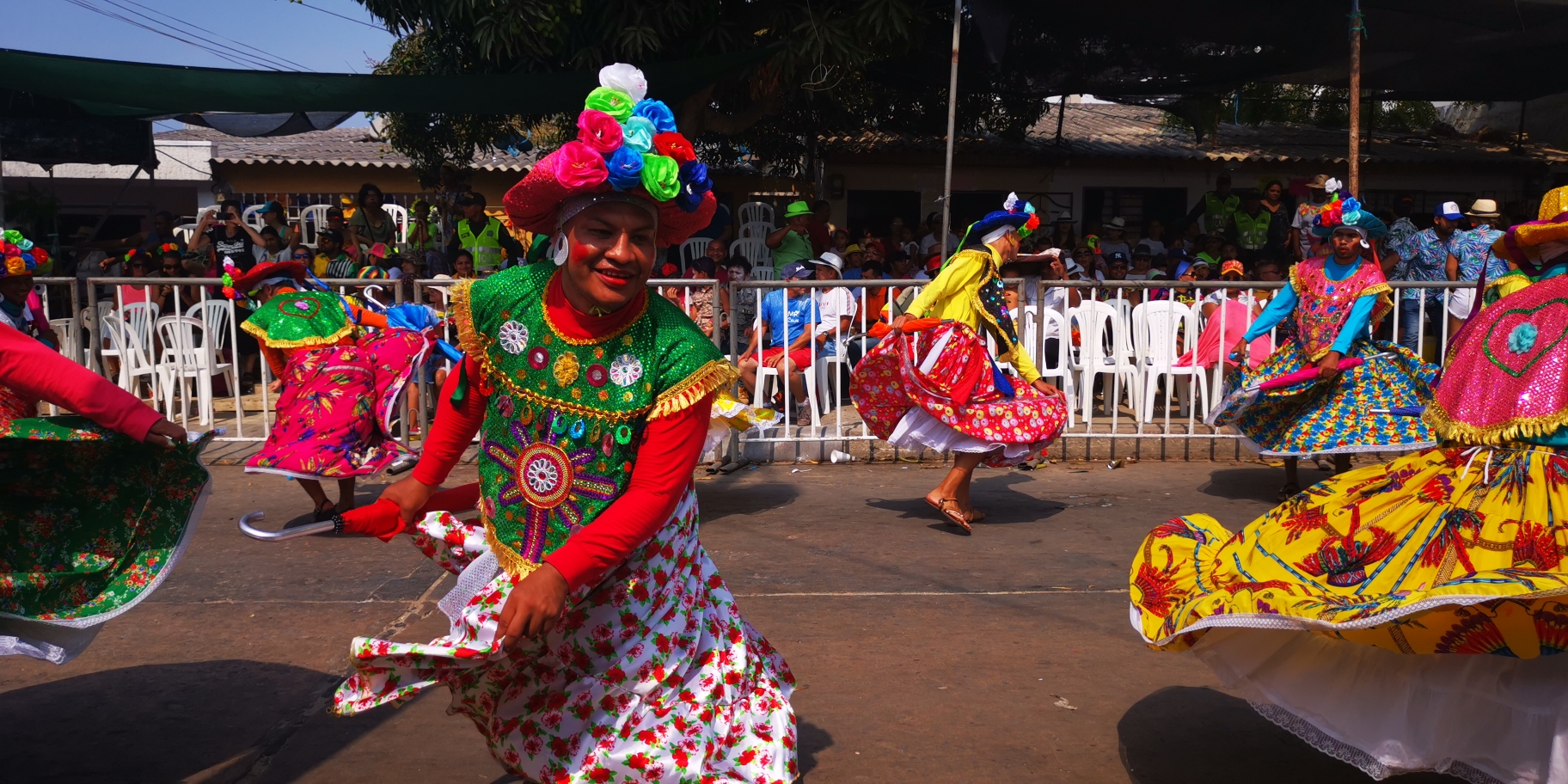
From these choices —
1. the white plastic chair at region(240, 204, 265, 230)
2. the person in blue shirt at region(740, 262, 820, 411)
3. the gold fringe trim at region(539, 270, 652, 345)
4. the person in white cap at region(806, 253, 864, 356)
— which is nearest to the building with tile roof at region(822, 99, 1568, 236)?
the white plastic chair at region(240, 204, 265, 230)

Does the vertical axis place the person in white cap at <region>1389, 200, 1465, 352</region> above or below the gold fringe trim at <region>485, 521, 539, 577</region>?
above

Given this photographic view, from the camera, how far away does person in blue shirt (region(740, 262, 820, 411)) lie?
8492mm

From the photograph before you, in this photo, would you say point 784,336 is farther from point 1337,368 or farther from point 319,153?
point 319,153

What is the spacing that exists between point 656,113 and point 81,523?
75.6 inches

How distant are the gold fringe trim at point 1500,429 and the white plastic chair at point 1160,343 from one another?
18.3 feet

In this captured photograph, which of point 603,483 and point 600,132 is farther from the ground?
point 600,132

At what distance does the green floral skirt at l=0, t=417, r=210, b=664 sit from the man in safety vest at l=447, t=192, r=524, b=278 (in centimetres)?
819

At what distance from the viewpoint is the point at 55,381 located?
2965mm

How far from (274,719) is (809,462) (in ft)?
16.8

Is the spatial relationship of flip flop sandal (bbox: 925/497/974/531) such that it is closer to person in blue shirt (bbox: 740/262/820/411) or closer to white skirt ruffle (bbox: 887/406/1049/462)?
white skirt ruffle (bbox: 887/406/1049/462)

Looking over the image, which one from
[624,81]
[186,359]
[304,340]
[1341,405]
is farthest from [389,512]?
[186,359]

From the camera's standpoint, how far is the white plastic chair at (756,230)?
46.8 ft

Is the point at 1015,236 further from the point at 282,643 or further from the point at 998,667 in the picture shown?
the point at 282,643

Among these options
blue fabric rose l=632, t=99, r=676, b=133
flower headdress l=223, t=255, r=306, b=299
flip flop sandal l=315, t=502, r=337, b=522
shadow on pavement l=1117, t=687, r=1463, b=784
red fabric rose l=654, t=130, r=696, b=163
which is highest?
blue fabric rose l=632, t=99, r=676, b=133
